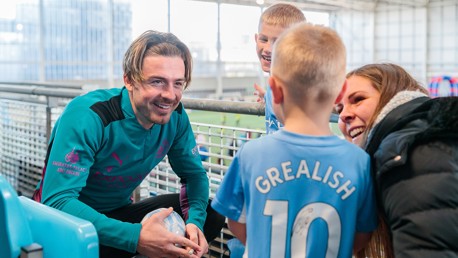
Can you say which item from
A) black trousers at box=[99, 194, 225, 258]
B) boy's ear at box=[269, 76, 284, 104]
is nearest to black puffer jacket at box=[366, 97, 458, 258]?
boy's ear at box=[269, 76, 284, 104]

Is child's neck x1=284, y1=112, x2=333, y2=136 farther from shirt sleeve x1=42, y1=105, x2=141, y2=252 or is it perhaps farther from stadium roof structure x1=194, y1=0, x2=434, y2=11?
stadium roof structure x1=194, y1=0, x2=434, y2=11

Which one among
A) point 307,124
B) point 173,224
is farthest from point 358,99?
point 173,224

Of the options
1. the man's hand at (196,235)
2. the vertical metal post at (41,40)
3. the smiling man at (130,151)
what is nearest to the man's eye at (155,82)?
the smiling man at (130,151)

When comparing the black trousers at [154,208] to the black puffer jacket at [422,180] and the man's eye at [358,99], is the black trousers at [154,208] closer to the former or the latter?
the man's eye at [358,99]

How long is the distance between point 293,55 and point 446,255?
50cm

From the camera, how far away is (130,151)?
1813 mm

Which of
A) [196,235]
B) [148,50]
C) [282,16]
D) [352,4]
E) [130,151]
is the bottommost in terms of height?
[196,235]

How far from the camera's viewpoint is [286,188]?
110cm

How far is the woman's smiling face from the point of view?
51.3 inches

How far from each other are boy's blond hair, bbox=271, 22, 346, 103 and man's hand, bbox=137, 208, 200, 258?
74 cm

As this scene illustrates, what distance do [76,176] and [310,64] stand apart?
0.92 m

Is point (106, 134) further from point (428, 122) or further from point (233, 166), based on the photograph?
point (428, 122)

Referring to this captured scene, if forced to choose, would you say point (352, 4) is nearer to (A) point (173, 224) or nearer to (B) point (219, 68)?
(B) point (219, 68)

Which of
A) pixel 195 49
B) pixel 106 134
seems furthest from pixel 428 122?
pixel 195 49
